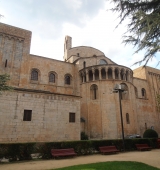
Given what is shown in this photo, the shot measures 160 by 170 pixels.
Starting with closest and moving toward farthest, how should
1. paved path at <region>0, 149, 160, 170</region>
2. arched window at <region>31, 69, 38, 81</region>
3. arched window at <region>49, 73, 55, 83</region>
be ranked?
1. paved path at <region>0, 149, 160, 170</region>
2. arched window at <region>31, 69, 38, 81</region>
3. arched window at <region>49, 73, 55, 83</region>

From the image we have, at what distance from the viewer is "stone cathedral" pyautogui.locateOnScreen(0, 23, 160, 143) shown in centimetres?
1491

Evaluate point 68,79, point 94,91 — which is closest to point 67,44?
point 68,79

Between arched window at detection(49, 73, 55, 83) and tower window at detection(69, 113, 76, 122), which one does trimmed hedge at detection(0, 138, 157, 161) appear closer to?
tower window at detection(69, 113, 76, 122)

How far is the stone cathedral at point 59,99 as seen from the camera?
14906mm

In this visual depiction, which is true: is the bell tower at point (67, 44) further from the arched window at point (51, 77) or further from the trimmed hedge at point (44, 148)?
the trimmed hedge at point (44, 148)

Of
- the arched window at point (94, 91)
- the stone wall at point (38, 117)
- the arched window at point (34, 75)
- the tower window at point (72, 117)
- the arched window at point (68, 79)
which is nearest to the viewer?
the stone wall at point (38, 117)

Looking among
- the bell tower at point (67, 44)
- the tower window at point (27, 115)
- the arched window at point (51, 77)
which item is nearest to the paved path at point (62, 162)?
the tower window at point (27, 115)

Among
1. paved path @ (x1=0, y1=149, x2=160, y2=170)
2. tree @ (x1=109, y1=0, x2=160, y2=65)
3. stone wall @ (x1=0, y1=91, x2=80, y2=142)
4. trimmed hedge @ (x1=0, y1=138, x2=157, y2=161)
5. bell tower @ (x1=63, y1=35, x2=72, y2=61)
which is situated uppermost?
bell tower @ (x1=63, y1=35, x2=72, y2=61)

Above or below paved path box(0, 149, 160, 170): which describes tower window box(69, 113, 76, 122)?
above

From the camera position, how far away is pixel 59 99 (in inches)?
675

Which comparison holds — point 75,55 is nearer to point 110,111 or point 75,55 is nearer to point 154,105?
point 110,111

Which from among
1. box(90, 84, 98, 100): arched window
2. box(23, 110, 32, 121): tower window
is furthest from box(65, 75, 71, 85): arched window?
box(23, 110, 32, 121): tower window

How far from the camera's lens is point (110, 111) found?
76.5 ft

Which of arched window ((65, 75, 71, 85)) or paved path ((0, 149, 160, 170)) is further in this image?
arched window ((65, 75, 71, 85))
